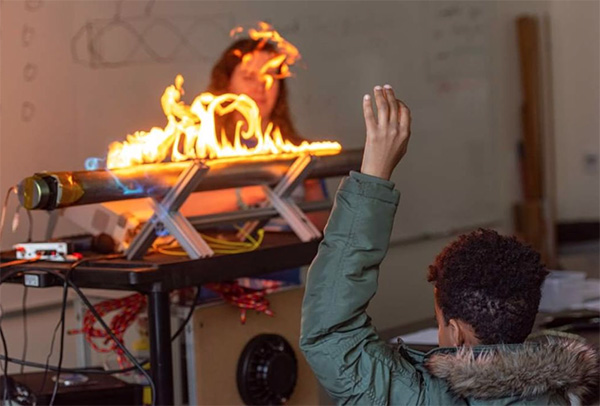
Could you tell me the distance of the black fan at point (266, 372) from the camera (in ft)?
8.28

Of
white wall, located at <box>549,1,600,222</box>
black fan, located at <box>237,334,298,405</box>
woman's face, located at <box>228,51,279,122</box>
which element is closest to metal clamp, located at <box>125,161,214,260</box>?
black fan, located at <box>237,334,298,405</box>

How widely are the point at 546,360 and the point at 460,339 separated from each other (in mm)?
134

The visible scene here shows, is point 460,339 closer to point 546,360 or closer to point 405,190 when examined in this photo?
point 546,360

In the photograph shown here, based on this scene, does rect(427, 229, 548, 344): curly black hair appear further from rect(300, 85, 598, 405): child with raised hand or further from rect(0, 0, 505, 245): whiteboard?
rect(0, 0, 505, 245): whiteboard

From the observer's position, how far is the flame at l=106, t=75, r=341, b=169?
248cm

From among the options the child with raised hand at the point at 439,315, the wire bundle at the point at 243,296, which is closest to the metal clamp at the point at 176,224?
the wire bundle at the point at 243,296

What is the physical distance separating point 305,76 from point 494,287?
299 cm

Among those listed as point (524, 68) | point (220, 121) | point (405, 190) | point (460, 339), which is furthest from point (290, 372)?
point (524, 68)

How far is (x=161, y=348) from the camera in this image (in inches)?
87.8

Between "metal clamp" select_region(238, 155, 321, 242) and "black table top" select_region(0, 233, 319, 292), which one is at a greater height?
"metal clamp" select_region(238, 155, 321, 242)

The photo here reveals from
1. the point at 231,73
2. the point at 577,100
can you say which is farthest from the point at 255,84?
the point at 577,100

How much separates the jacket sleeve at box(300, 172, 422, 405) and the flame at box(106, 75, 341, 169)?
1142mm

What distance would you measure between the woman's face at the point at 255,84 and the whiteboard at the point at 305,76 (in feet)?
1.62

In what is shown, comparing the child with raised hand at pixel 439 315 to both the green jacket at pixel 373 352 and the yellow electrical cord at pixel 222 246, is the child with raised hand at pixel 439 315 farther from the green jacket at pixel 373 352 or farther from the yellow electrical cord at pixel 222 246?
the yellow electrical cord at pixel 222 246
